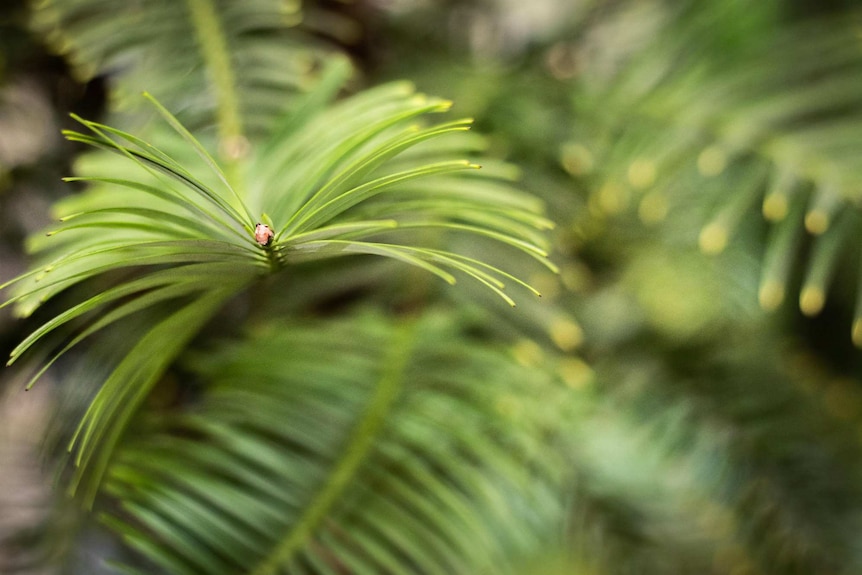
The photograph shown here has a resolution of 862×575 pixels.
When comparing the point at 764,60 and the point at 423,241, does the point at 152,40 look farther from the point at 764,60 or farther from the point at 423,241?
the point at 764,60

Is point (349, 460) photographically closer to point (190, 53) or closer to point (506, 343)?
point (506, 343)

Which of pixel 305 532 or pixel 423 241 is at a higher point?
pixel 423 241

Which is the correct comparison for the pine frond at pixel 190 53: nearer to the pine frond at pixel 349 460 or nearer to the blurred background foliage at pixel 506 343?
the blurred background foliage at pixel 506 343

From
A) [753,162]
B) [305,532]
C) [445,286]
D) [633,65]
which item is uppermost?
[633,65]

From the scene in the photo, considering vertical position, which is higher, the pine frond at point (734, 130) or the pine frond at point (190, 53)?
the pine frond at point (734, 130)

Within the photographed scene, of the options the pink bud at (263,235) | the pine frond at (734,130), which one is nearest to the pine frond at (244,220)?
the pink bud at (263,235)

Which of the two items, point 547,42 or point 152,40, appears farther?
point 547,42

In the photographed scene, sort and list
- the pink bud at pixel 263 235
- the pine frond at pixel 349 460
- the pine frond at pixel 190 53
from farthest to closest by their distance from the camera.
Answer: the pine frond at pixel 190 53
the pine frond at pixel 349 460
the pink bud at pixel 263 235

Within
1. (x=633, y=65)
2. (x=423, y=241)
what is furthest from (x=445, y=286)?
(x=633, y=65)
